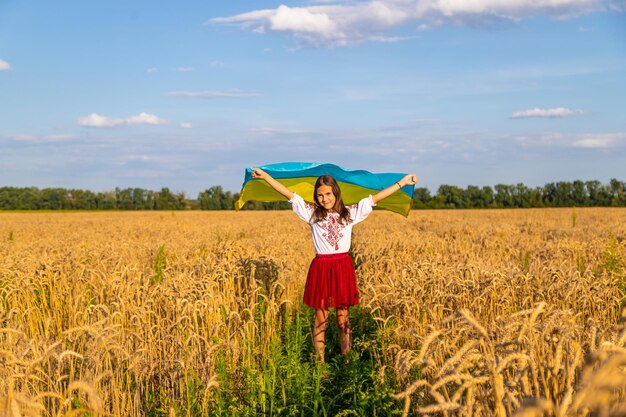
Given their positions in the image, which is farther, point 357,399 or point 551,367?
point 357,399

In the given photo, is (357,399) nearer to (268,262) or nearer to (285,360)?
(285,360)

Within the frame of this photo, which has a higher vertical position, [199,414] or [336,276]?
Result: [336,276]

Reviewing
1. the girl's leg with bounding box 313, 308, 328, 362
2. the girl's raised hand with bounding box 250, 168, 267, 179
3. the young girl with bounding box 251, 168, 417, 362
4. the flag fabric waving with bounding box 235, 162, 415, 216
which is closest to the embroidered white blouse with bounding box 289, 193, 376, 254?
the young girl with bounding box 251, 168, 417, 362

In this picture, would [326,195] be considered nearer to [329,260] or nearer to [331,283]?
[329,260]

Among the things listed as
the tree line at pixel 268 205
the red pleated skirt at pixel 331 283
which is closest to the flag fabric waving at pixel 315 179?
the red pleated skirt at pixel 331 283

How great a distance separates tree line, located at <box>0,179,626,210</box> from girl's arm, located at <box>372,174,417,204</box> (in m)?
80.4

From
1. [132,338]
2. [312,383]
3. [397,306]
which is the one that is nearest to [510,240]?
[397,306]

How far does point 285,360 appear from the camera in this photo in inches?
257

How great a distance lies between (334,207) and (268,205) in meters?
88.9

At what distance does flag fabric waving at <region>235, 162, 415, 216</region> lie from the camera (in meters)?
8.84

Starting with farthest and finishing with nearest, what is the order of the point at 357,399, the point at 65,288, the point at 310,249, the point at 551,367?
the point at 310,249 → the point at 65,288 → the point at 357,399 → the point at 551,367

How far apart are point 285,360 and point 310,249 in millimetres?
8119

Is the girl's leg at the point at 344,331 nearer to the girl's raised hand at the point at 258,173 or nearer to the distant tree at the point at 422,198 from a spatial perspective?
the girl's raised hand at the point at 258,173

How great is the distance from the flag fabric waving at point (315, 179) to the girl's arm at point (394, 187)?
5.39ft
